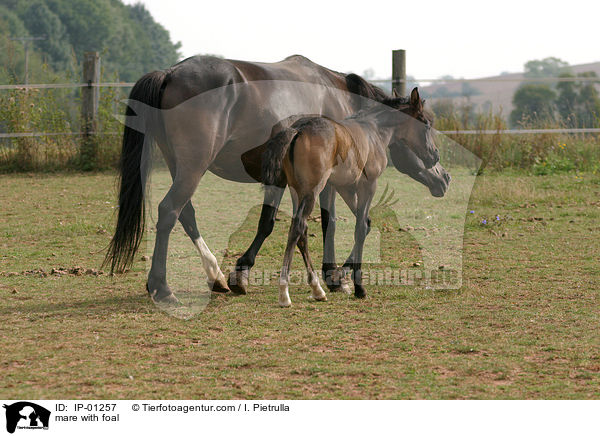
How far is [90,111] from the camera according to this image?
47.1ft

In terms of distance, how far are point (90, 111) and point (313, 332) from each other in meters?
10.5

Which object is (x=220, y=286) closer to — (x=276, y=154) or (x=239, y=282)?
(x=239, y=282)

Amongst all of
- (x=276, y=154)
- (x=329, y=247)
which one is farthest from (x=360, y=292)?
(x=276, y=154)

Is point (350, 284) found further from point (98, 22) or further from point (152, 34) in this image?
point (152, 34)

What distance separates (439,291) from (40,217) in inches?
242

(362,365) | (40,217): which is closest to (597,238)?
(362,365)

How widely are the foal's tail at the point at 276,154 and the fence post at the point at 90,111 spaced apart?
9.48 meters

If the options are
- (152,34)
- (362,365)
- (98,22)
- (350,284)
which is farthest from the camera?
(152,34)

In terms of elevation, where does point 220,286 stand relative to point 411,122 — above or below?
below

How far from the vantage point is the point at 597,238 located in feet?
28.8

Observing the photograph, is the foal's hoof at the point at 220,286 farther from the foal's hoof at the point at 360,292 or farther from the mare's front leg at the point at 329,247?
the foal's hoof at the point at 360,292

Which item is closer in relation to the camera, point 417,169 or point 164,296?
point 164,296
